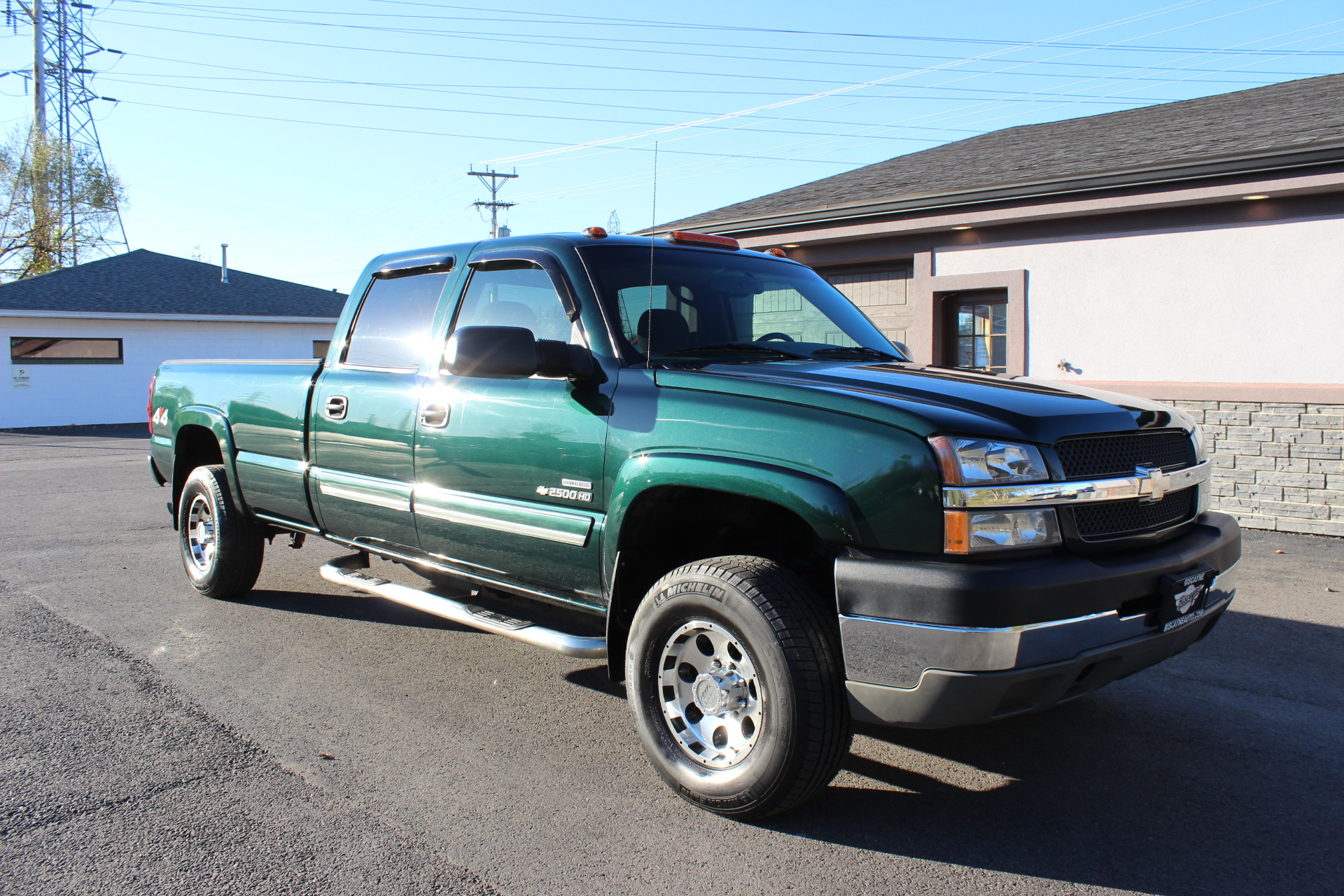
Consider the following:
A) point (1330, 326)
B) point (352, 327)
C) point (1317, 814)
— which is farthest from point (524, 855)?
point (1330, 326)

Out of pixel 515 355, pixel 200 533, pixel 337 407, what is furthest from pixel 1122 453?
pixel 200 533

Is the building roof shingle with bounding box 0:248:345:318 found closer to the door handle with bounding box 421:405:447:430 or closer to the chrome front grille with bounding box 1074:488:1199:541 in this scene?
the door handle with bounding box 421:405:447:430

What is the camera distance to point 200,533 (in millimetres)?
6379

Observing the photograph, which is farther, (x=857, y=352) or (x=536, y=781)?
(x=857, y=352)

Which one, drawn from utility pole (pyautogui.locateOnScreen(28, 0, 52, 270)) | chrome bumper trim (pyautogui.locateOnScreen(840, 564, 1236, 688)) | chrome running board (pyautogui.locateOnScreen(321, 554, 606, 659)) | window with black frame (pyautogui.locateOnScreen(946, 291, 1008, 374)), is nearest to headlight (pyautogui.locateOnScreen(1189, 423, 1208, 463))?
chrome bumper trim (pyautogui.locateOnScreen(840, 564, 1236, 688))

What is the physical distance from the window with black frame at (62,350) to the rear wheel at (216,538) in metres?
25.9

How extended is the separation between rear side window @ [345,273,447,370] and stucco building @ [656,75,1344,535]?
22.5ft

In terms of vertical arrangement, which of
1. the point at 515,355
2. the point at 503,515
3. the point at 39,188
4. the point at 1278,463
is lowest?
the point at 1278,463

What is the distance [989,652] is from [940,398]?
84 centimetres

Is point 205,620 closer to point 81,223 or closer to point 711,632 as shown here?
point 711,632

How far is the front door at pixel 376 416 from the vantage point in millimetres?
4633

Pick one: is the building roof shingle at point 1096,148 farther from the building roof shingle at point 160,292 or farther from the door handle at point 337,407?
the building roof shingle at point 160,292

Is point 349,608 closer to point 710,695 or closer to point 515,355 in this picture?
point 515,355

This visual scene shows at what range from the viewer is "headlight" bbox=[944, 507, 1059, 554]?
9.28 feet
